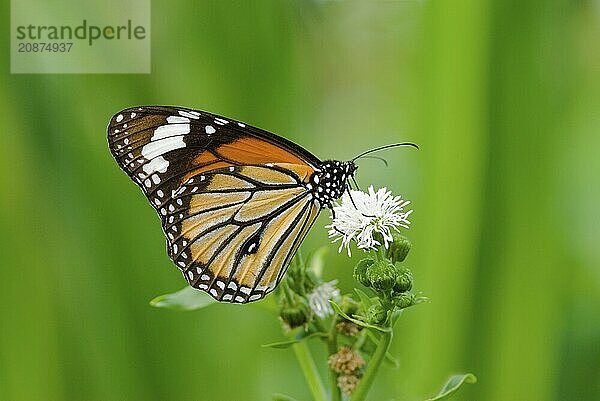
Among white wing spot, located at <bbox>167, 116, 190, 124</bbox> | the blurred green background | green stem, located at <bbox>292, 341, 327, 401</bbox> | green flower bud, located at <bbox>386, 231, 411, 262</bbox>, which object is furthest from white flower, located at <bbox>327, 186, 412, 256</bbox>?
the blurred green background

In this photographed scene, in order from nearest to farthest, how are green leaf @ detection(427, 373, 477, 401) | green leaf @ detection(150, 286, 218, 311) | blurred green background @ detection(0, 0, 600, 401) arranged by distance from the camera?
green leaf @ detection(427, 373, 477, 401) < green leaf @ detection(150, 286, 218, 311) < blurred green background @ detection(0, 0, 600, 401)

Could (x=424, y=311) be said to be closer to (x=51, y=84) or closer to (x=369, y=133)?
(x=369, y=133)

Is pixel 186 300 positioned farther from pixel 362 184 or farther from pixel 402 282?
pixel 362 184

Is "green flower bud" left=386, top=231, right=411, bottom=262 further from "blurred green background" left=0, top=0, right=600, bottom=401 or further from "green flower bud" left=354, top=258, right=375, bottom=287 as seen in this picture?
"blurred green background" left=0, top=0, right=600, bottom=401

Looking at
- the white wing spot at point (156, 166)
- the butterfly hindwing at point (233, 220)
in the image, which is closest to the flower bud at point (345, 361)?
the butterfly hindwing at point (233, 220)

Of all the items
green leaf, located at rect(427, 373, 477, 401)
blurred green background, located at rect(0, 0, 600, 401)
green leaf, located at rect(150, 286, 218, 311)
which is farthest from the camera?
blurred green background, located at rect(0, 0, 600, 401)

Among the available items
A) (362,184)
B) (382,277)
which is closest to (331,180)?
(382,277)
